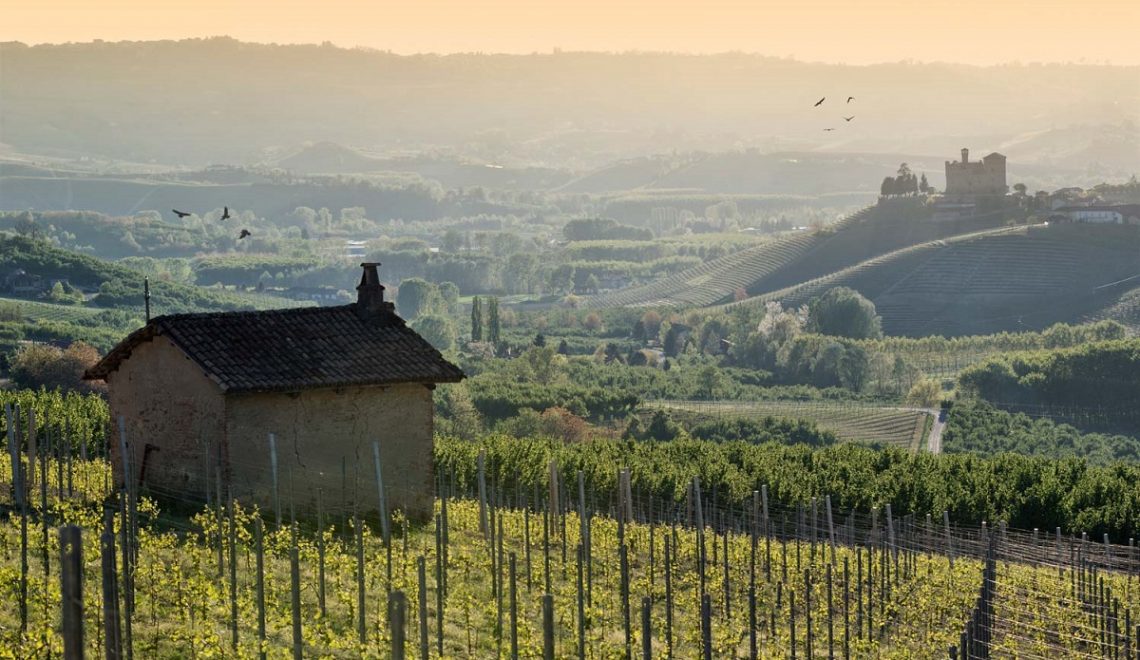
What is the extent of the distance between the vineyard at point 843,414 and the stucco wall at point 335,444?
252 feet

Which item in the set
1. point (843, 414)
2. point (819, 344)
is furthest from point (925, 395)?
point (819, 344)

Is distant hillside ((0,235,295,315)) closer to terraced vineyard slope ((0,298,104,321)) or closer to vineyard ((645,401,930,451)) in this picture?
terraced vineyard slope ((0,298,104,321))

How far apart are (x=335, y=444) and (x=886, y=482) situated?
19.8 meters

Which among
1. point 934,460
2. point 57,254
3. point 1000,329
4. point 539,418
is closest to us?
point 934,460

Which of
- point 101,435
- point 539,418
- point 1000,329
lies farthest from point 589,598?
point 1000,329

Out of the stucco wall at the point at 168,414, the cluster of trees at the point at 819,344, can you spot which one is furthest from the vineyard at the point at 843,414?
the stucco wall at the point at 168,414

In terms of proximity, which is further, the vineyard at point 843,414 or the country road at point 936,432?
the vineyard at point 843,414

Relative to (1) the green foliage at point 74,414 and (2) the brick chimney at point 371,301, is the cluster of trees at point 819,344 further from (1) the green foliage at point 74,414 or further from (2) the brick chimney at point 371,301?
(2) the brick chimney at point 371,301

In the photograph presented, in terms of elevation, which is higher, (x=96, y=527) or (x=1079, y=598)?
(x=96, y=527)

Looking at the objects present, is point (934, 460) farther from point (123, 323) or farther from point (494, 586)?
point (123, 323)

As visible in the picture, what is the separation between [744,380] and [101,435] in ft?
386

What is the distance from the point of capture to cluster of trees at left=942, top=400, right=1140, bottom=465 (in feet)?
353

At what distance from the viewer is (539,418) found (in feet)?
307

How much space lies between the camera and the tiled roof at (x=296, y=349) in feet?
106
